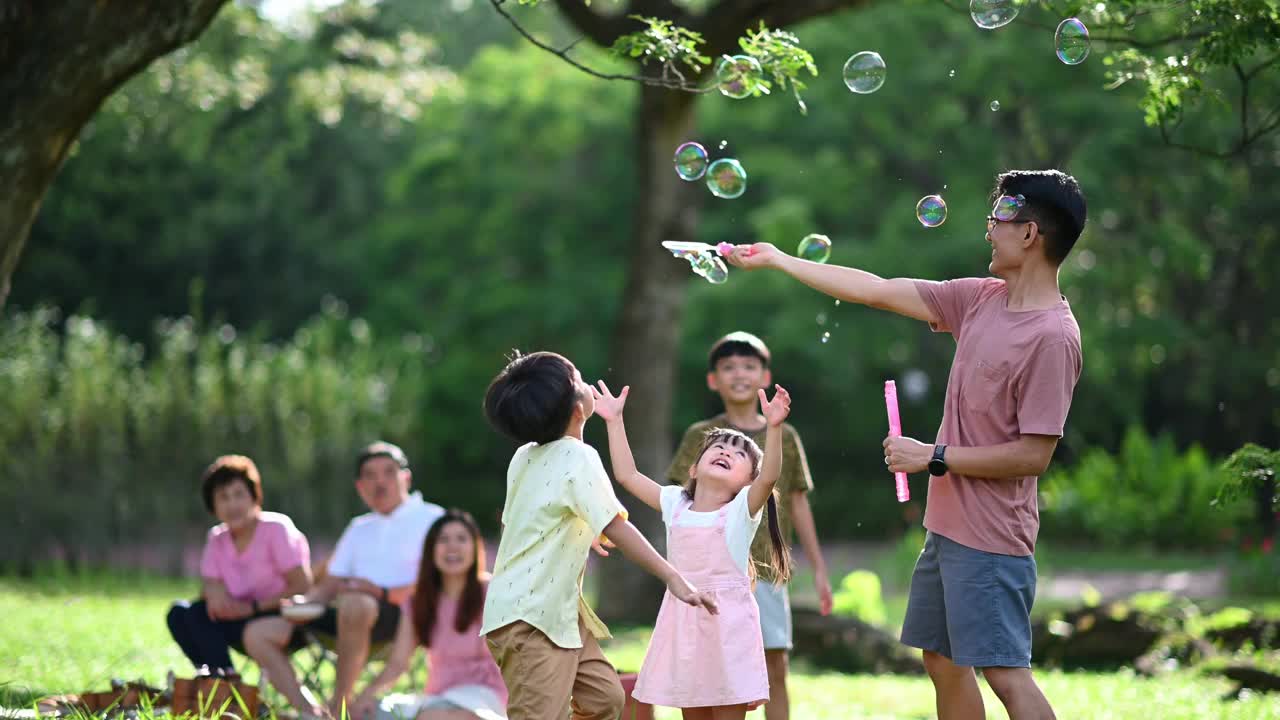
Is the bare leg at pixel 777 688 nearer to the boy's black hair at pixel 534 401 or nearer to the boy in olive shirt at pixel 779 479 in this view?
the boy in olive shirt at pixel 779 479

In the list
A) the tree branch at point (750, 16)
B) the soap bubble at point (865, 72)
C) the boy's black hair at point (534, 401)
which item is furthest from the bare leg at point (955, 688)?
the tree branch at point (750, 16)

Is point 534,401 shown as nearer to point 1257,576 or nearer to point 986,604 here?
point 986,604

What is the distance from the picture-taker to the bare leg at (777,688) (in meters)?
5.33

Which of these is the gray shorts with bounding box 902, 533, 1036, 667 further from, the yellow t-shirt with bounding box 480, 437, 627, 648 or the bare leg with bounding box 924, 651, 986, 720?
the yellow t-shirt with bounding box 480, 437, 627, 648

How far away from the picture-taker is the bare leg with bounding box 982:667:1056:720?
4070mm

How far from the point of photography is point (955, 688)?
436 cm

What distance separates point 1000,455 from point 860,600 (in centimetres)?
610

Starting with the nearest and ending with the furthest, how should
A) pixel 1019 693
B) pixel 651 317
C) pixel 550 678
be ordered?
1. pixel 1019 693
2. pixel 550 678
3. pixel 651 317

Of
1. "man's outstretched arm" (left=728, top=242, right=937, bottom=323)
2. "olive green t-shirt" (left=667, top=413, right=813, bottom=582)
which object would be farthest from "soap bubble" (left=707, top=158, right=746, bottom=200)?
"man's outstretched arm" (left=728, top=242, right=937, bottom=323)

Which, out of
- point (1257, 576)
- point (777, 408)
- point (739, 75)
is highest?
point (739, 75)

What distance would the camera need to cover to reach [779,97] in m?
18.8

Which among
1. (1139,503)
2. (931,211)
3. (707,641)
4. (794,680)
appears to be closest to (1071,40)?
(931,211)

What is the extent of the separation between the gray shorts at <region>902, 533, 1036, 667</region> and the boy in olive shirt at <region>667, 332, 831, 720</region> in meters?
1.18

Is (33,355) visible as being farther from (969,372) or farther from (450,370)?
(969,372)
